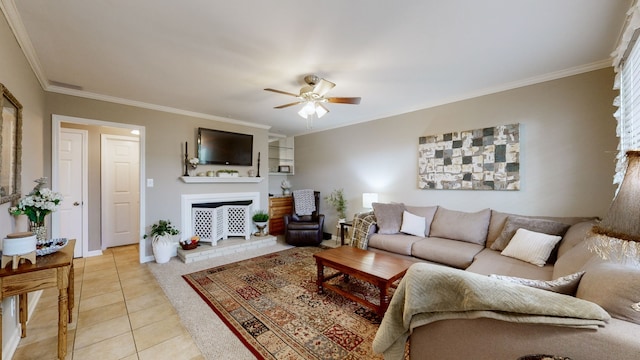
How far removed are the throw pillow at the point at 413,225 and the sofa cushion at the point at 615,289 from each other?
2167mm

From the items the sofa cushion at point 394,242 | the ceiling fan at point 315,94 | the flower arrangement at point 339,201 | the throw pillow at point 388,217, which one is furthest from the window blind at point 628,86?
the flower arrangement at point 339,201

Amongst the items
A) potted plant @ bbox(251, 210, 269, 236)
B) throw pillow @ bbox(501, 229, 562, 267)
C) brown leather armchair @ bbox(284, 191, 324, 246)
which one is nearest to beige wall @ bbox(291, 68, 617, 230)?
throw pillow @ bbox(501, 229, 562, 267)

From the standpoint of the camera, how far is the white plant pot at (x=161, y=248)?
3.49 m

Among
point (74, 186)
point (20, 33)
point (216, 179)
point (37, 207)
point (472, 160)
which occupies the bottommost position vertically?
point (37, 207)

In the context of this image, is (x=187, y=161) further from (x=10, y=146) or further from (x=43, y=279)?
(x=43, y=279)

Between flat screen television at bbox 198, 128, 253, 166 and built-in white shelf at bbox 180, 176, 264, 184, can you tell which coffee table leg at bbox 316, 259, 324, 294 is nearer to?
built-in white shelf at bbox 180, 176, 264, 184

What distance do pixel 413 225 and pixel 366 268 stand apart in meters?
1.39

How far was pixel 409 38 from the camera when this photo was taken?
1958mm

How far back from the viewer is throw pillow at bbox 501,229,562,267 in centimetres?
221

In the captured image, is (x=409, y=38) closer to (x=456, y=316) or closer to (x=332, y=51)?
(x=332, y=51)

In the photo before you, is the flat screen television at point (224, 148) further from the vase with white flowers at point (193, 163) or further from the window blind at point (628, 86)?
the window blind at point (628, 86)

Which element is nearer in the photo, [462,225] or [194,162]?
[462,225]

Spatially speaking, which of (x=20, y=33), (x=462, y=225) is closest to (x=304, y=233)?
(x=462, y=225)

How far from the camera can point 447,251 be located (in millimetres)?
2674
